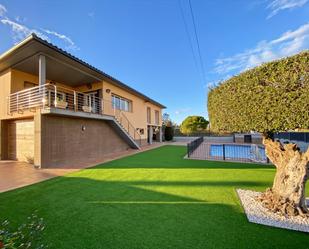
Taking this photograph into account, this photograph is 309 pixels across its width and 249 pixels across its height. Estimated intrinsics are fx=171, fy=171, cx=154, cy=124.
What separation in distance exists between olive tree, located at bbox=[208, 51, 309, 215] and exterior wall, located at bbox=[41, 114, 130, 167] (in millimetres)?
8522

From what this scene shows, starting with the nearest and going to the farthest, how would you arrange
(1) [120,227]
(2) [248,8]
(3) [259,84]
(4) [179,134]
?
(1) [120,227] → (3) [259,84] → (2) [248,8] → (4) [179,134]

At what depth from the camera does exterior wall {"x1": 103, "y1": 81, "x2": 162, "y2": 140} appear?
14250mm

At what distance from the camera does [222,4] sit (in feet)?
30.8

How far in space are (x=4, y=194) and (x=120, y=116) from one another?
37.7 ft

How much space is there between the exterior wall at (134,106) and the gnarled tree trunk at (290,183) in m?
12.4

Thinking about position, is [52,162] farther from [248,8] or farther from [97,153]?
[248,8]

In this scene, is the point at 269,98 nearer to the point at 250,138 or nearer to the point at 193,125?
the point at 250,138

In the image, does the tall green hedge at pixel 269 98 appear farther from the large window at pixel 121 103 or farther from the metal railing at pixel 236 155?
the large window at pixel 121 103

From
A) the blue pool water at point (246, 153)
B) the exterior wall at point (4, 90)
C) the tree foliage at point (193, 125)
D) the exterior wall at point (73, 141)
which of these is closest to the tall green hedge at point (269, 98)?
the blue pool water at point (246, 153)

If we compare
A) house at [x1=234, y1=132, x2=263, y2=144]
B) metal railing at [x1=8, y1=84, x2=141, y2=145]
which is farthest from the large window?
house at [x1=234, y1=132, x2=263, y2=144]

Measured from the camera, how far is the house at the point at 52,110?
8656 millimetres

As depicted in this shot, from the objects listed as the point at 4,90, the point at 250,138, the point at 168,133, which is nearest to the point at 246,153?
the point at 250,138

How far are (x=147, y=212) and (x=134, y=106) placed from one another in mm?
15568

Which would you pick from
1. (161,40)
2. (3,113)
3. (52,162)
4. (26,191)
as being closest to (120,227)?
(26,191)
